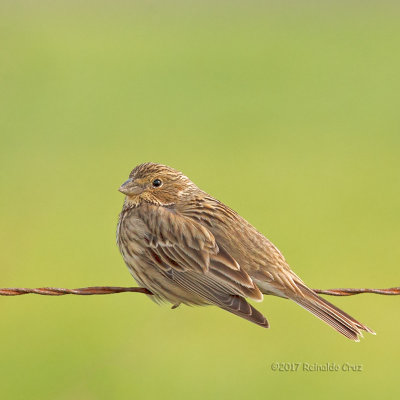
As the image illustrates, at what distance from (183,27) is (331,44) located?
6787mm

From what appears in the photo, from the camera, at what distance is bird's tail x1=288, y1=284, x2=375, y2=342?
7074mm

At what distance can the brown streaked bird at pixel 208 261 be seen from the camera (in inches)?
282

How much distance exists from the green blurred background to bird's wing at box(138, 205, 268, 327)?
4.07 metres

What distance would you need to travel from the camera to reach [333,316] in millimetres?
7125

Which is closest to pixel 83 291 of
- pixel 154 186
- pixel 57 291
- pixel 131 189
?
pixel 57 291

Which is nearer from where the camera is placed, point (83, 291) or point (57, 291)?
point (57, 291)

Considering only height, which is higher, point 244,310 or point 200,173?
point 244,310

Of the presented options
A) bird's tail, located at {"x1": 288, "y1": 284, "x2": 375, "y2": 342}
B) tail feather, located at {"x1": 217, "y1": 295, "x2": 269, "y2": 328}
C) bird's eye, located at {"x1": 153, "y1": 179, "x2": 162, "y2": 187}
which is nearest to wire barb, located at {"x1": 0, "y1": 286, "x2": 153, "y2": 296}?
tail feather, located at {"x1": 217, "y1": 295, "x2": 269, "y2": 328}

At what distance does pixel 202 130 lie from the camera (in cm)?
2622

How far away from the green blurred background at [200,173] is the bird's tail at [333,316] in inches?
163

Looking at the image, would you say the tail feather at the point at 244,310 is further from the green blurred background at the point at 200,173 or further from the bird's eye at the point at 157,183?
the green blurred background at the point at 200,173

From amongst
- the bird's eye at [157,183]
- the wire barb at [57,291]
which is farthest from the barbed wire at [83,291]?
the bird's eye at [157,183]

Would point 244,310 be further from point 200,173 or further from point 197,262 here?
point 200,173

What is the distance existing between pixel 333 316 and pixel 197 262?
1073mm
